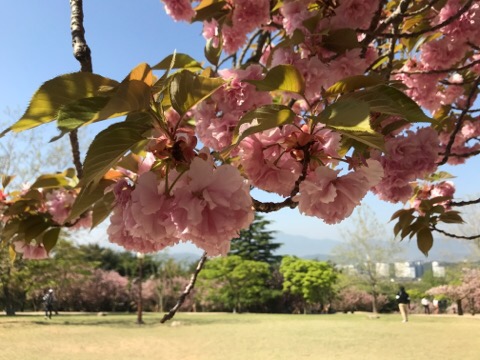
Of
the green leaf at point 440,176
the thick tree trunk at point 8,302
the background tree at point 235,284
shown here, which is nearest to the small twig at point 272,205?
the green leaf at point 440,176

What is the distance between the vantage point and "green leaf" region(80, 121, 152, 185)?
328 mm

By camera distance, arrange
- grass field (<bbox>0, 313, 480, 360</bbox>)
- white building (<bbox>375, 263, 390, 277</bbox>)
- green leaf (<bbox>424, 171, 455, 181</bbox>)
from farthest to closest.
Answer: white building (<bbox>375, 263, 390, 277</bbox>), grass field (<bbox>0, 313, 480, 360</bbox>), green leaf (<bbox>424, 171, 455, 181</bbox>)

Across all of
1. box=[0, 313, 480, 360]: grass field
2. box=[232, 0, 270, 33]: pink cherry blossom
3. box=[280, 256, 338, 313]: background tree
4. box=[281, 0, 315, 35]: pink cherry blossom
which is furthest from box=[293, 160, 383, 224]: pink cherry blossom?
box=[280, 256, 338, 313]: background tree

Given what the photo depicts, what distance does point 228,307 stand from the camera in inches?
557

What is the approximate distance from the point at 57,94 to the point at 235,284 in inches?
546

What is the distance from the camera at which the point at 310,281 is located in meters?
13.6

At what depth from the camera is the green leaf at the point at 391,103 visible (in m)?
0.36

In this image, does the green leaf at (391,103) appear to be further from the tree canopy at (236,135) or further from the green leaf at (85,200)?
the green leaf at (85,200)

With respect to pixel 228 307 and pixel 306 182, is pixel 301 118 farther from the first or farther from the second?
pixel 228 307

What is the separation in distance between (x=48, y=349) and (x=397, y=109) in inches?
256

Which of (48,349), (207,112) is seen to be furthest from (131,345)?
(207,112)

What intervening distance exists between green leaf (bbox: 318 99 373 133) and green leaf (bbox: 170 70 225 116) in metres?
0.11

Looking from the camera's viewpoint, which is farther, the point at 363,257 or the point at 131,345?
the point at 363,257

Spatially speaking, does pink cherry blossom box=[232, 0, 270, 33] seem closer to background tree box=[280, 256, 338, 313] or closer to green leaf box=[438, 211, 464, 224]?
green leaf box=[438, 211, 464, 224]
